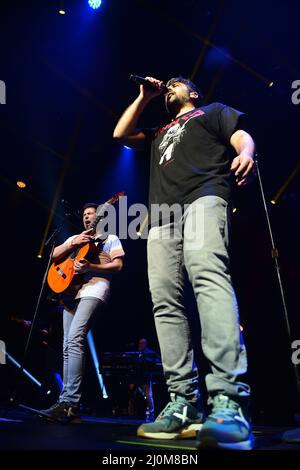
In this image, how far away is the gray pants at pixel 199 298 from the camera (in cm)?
146

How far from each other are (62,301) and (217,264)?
215cm

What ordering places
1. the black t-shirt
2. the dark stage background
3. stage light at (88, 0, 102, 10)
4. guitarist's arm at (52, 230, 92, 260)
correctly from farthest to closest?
the dark stage background
stage light at (88, 0, 102, 10)
guitarist's arm at (52, 230, 92, 260)
the black t-shirt

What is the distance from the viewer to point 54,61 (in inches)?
232

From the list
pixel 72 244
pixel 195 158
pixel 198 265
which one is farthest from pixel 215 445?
pixel 72 244

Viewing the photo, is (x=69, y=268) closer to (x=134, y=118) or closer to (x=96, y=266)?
(x=96, y=266)

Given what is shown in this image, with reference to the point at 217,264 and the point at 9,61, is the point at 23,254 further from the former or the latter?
the point at 217,264

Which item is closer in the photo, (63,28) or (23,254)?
(63,28)

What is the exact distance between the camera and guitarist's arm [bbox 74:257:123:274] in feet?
10.7

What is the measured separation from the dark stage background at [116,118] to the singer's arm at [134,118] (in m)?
2.59

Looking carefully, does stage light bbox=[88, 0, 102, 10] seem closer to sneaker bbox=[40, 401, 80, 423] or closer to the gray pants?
the gray pants

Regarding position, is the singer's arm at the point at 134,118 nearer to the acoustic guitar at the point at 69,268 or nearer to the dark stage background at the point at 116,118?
the acoustic guitar at the point at 69,268

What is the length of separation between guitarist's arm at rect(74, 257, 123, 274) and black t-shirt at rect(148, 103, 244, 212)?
137cm

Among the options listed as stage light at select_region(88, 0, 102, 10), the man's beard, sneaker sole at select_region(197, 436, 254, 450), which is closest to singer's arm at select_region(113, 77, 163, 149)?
the man's beard

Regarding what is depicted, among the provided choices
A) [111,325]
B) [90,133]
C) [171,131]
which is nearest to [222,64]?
[90,133]
